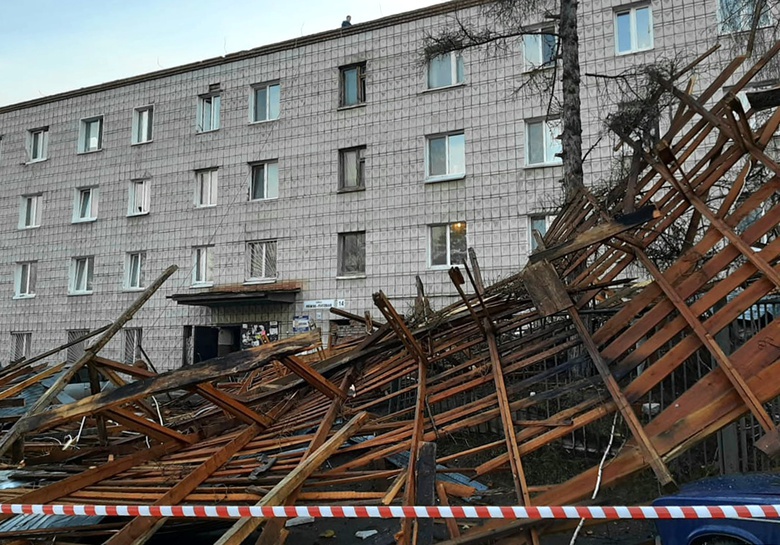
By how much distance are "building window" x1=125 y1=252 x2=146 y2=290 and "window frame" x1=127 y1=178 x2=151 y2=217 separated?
58.7 inches

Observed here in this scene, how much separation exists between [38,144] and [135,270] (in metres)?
7.63

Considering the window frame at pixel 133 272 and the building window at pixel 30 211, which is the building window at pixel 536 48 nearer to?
the window frame at pixel 133 272

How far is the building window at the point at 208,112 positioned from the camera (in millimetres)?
19250

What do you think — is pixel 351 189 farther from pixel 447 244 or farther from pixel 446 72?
pixel 446 72

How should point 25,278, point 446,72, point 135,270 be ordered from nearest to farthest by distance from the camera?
point 446,72
point 135,270
point 25,278

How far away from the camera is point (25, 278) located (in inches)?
854

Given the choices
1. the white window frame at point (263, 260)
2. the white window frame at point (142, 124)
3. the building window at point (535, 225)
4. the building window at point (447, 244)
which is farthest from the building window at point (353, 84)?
the white window frame at point (142, 124)

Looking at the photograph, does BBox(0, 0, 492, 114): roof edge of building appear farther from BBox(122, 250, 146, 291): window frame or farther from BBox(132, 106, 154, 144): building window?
BBox(122, 250, 146, 291): window frame

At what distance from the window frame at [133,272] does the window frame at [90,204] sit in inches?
91.5

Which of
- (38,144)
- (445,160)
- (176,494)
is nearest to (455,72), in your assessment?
(445,160)

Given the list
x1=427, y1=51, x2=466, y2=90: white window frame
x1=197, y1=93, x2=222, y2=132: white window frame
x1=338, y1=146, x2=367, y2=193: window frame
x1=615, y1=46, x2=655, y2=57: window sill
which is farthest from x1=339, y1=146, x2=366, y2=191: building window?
x1=615, y1=46, x2=655, y2=57: window sill

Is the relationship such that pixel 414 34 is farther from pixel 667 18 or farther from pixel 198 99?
pixel 198 99

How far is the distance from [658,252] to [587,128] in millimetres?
7801

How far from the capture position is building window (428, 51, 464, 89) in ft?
52.5
